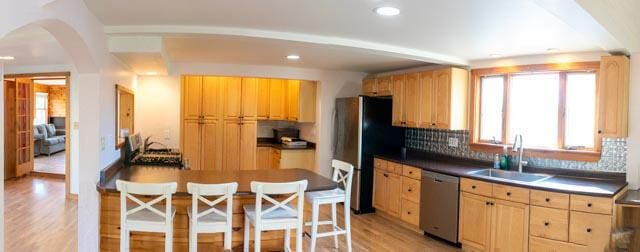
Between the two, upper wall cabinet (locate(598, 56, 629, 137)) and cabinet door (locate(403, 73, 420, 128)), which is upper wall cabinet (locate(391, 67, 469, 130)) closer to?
cabinet door (locate(403, 73, 420, 128))

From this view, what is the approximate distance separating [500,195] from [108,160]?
3561 millimetres

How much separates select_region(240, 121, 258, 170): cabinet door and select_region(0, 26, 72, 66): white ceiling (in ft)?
8.61

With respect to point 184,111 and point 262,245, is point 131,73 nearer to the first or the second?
point 184,111

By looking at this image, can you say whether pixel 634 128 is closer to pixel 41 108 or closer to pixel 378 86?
pixel 378 86

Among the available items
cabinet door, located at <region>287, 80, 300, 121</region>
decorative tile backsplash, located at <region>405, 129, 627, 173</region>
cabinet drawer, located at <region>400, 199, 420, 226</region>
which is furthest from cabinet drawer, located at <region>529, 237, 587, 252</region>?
cabinet door, located at <region>287, 80, 300, 121</region>

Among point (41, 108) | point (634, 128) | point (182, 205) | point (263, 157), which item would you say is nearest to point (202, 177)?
point (182, 205)

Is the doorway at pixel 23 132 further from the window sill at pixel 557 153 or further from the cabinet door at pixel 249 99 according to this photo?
the window sill at pixel 557 153

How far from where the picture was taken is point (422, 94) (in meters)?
4.78

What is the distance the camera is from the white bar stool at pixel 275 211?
2.82 metres

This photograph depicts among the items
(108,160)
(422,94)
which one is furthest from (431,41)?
(108,160)

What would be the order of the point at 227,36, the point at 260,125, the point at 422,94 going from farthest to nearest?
the point at 260,125 → the point at 422,94 → the point at 227,36

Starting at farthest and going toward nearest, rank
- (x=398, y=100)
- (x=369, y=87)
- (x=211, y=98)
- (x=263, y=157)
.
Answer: (x=263, y=157) < (x=211, y=98) < (x=369, y=87) < (x=398, y=100)

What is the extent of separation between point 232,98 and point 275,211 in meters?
3.44

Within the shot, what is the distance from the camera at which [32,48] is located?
413 centimetres
